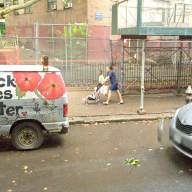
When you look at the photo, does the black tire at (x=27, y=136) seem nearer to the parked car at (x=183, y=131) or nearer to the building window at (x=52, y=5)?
the parked car at (x=183, y=131)

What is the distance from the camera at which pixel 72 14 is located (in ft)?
68.4

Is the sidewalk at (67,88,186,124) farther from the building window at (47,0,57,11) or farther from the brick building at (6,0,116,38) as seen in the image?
the building window at (47,0,57,11)

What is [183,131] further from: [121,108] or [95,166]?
[121,108]

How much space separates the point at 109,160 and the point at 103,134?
1.73 meters

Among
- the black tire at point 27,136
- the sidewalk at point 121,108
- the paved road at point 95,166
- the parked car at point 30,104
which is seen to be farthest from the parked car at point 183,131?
the sidewalk at point 121,108

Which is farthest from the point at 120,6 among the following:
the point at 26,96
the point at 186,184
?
the point at 186,184

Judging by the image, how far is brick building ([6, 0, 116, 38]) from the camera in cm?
1980

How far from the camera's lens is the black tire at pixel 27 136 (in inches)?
218

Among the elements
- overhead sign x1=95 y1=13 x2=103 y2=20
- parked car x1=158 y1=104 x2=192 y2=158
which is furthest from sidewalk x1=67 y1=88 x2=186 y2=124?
overhead sign x1=95 y1=13 x2=103 y2=20

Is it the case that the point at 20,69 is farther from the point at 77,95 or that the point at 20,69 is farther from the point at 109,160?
the point at 77,95

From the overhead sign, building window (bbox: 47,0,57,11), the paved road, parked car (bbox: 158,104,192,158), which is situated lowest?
the paved road

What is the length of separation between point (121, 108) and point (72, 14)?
A: 1383 centimetres

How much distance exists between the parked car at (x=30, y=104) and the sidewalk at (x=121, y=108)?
220 centimetres

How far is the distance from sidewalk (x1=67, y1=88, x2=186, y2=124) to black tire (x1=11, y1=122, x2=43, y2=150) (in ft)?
7.21
